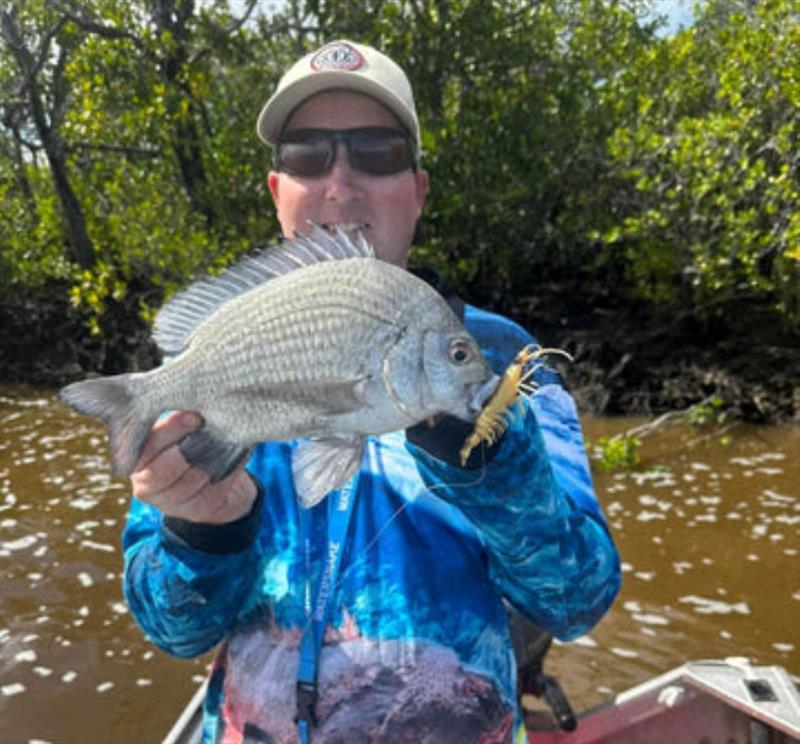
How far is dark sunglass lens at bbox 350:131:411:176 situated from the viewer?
2398mm

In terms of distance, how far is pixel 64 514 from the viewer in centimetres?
888

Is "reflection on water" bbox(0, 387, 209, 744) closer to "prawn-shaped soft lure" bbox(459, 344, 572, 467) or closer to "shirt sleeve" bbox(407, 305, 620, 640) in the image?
"shirt sleeve" bbox(407, 305, 620, 640)

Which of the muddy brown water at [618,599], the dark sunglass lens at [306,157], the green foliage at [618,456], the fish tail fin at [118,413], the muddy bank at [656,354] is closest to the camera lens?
the fish tail fin at [118,413]

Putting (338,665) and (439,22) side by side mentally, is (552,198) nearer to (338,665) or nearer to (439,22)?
(439,22)

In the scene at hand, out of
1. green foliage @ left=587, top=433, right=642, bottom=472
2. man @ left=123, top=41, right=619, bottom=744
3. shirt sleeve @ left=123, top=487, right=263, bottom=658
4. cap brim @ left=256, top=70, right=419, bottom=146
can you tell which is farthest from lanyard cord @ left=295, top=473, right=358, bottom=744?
green foliage @ left=587, top=433, right=642, bottom=472

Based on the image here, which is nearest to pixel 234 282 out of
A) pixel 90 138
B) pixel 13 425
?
pixel 13 425

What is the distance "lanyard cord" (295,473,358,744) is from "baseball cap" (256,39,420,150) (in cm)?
121

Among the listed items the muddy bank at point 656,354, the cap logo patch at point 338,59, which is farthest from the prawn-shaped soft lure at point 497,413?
the muddy bank at point 656,354

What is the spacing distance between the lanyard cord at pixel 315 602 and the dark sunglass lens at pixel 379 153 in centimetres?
97

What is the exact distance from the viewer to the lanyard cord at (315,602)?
194 cm

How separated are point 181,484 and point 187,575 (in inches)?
13.1

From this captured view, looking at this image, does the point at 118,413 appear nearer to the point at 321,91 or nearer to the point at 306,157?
the point at 306,157

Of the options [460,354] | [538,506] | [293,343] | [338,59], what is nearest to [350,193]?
[338,59]

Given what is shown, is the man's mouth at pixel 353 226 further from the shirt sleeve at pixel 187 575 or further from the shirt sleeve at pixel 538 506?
the shirt sleeve at pixel 187 575
